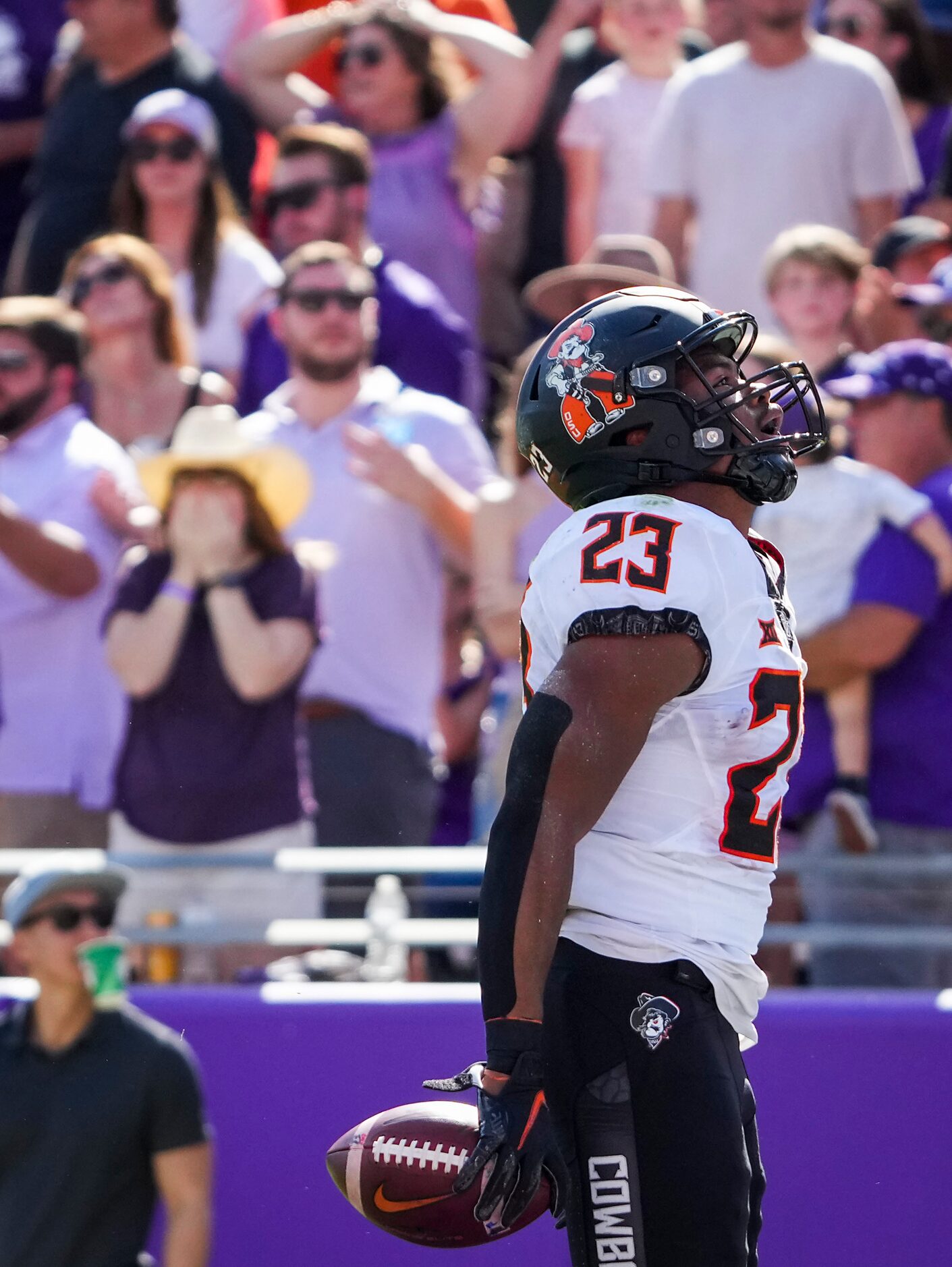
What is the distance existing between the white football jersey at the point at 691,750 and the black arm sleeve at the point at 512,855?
0.15m

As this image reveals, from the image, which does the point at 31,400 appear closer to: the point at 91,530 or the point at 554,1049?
the point at 91,530

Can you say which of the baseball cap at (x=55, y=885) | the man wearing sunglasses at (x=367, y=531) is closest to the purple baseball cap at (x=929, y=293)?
the man wearing sunglasses at (x=367, y=531)

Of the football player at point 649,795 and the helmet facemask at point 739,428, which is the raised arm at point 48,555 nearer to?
the football player at point 649,795

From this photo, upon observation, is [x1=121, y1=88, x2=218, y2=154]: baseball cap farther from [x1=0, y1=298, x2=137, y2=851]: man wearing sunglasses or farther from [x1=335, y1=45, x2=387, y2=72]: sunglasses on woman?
[x1=0, y1=298, x2=137, y2=851]: man wearing sunglasses

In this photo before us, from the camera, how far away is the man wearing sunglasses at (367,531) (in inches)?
226

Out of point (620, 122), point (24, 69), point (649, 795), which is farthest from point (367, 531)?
point (24, 69)

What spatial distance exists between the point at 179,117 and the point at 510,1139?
210 inches

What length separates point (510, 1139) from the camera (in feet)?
8.52

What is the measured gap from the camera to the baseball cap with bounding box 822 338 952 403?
17.9 feet

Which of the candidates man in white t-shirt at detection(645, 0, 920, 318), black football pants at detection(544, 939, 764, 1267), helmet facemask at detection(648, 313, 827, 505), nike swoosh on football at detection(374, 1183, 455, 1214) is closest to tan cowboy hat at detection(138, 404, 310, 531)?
man in white t-shirt at detection(645, 0, 920, 318)

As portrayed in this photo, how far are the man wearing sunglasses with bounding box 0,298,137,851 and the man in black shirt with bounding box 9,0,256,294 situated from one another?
199 cm

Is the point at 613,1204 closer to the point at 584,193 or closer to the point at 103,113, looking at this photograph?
the point at 584,193

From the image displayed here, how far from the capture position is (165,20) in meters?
7.73

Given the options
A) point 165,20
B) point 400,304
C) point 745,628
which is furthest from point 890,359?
point 165,20
